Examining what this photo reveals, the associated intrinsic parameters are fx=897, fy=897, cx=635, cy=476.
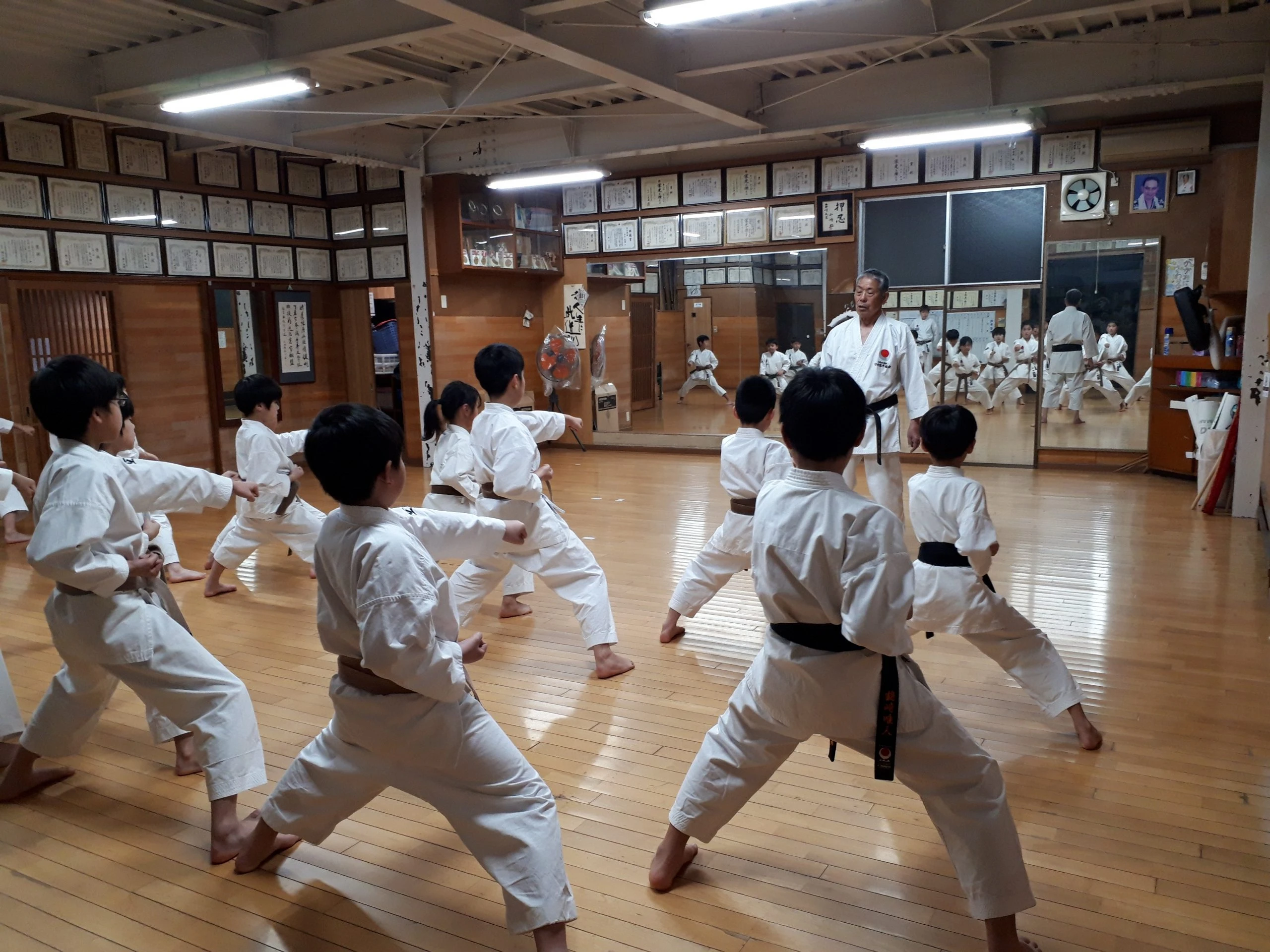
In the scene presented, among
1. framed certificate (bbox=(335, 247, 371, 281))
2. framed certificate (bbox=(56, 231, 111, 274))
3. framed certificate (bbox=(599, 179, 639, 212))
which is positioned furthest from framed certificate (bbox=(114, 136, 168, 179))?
framed certificate (bbox=(599, 179, 639, 212))

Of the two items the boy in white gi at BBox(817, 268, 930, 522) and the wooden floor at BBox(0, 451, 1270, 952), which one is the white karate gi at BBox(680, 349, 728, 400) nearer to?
the boy in white gi at BBox(817, 268, 930, 522)

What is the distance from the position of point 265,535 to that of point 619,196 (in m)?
5.93

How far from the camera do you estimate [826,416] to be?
1.72 m

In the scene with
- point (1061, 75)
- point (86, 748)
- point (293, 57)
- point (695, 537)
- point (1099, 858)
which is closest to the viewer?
point (1099, 858)

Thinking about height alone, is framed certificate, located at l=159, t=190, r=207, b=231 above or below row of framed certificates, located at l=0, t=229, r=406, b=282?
above

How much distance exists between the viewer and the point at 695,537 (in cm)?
561

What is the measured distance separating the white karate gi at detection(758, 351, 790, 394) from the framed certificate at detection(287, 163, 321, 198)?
490 centimetres

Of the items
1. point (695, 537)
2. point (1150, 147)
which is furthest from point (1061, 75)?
point (695, 537)

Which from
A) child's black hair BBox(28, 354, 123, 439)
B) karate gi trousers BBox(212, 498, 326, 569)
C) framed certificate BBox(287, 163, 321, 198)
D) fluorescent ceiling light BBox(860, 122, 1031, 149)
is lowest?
karate gi trousers BBox(212, 498, 326, 569)

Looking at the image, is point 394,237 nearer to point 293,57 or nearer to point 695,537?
point 293,57

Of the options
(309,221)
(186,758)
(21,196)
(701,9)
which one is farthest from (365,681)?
(309,221)

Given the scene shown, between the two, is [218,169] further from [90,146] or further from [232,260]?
[90,146]

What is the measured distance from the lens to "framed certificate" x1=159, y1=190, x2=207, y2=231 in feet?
25.5

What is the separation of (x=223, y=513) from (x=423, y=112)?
347 cm
